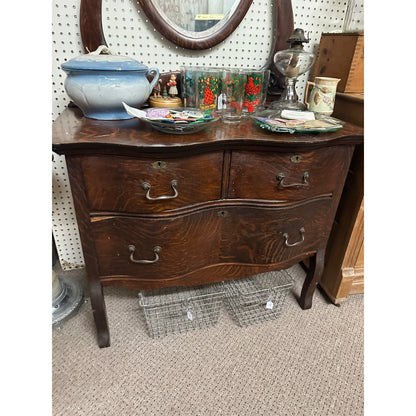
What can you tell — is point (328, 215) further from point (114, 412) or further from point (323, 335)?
point (114, 412)

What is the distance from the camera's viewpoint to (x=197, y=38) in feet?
3.93

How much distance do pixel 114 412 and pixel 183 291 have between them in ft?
1.94

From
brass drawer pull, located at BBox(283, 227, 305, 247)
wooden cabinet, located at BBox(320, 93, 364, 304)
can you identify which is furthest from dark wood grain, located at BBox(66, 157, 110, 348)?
wooden cabinet, located at BBox(320, 93, 364, 304)

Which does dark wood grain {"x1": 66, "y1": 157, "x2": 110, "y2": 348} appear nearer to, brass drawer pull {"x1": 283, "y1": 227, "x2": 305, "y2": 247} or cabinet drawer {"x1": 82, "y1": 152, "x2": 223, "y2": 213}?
cabinet drawer {"x1": 82, "y1": 152, "x2": 223, "y2": 213}

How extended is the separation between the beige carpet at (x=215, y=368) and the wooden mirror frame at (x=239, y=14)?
1150 mm

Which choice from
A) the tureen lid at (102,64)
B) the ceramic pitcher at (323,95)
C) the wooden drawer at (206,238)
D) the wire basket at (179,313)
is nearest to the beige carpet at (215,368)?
the wire basket at (179,313)

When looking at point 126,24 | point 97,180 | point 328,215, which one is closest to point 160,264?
point 97,180

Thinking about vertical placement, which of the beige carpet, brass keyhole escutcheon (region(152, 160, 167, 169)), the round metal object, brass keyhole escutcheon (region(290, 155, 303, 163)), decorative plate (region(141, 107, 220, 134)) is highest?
decorative plate (region(141, 107, 220, 134))

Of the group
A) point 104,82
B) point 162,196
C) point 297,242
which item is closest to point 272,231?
point 297,242

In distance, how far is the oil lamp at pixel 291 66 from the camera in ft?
3.86

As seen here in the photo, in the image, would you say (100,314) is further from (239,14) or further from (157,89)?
(239,14)

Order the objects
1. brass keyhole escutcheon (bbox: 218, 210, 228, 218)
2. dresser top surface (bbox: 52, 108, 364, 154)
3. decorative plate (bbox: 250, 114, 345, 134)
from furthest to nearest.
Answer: brass keyhole escutcheon (bbox: 218, 210, 228, 218), decorative plate (bbox: 250, 114, 345, 134), dresser top surface (bbox: 52, 108, 364, 154)

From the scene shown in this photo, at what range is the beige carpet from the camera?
1.04 meters

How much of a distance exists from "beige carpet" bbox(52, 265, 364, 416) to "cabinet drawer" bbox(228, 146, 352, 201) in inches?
26.9
